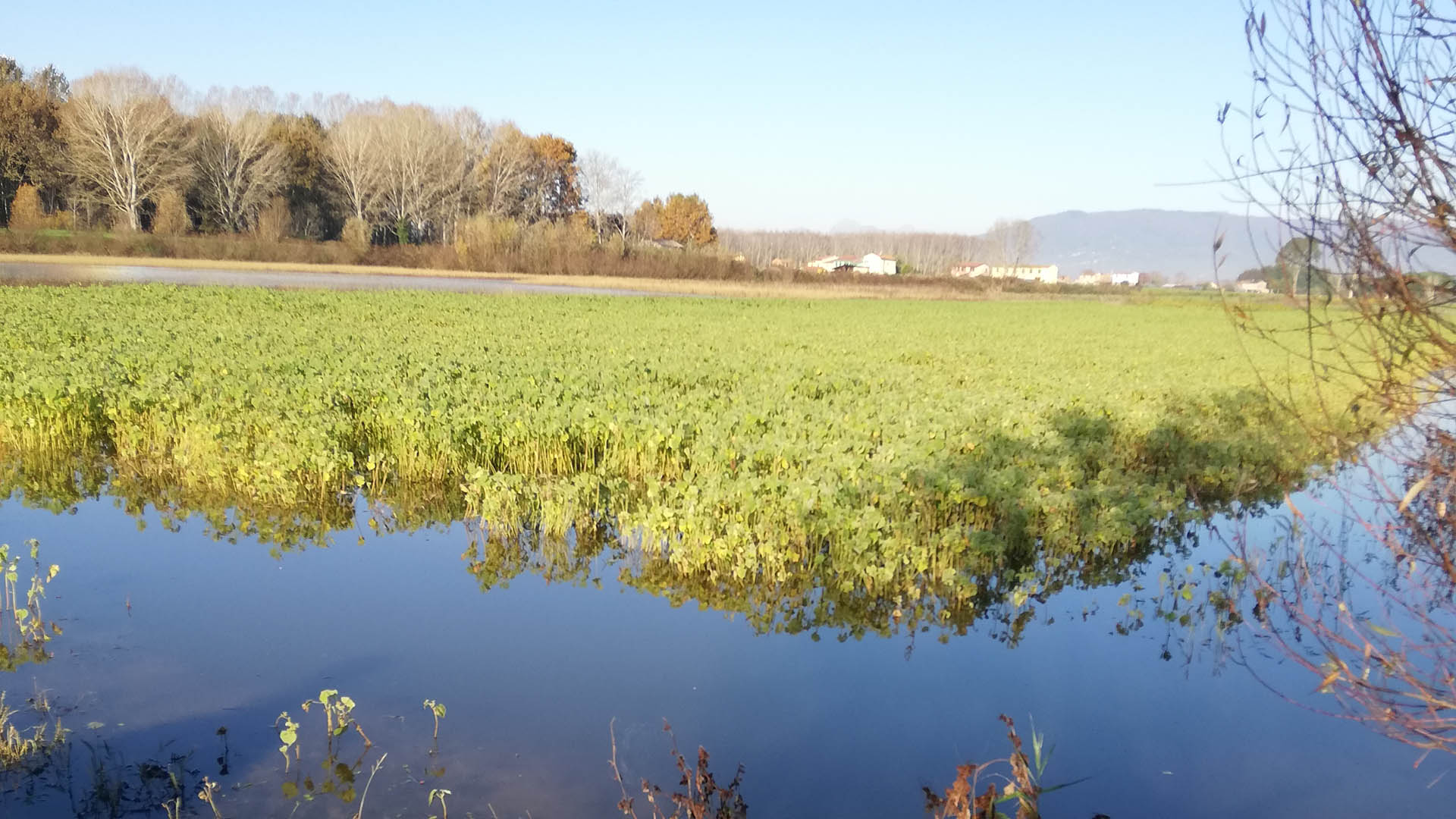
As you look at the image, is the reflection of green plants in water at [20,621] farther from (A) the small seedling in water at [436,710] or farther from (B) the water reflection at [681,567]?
(A) the small seedling in water at [436,710]

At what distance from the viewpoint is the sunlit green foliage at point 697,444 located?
887cm

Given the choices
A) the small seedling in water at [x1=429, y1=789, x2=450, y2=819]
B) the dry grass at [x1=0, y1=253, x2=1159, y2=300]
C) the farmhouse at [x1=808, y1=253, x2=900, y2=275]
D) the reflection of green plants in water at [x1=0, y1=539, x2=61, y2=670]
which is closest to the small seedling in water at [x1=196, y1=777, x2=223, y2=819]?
the small seedling in water at [x1=429, y1=789, x2=450, y2=819]

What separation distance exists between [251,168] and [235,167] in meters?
1.73

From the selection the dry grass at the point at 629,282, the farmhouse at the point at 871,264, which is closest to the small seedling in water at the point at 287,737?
the dry grass at the point at 629,282

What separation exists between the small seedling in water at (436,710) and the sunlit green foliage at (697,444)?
2894mm

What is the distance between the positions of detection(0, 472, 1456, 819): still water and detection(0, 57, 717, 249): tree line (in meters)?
71.9

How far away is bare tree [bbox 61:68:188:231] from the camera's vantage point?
7125 cm

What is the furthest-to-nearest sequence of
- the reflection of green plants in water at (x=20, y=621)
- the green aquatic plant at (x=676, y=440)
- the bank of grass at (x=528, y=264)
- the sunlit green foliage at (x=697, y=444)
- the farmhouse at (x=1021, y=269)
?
the farmhouse at (x=1021, y=269) < the bank of grass at (x=528, y=264) < the green aquatic plant at (x=676, y=440) < the sunlit green foliage at (x=697, y=444) < the reflection of green plants in water at (x=20, y=621)

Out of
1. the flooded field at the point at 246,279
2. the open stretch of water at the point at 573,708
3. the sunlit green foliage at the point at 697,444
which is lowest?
the open stretch of water at the point at 573,708

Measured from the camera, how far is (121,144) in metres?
72.2

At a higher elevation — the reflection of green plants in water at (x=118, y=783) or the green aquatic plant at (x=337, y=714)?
the green aquatic plant at (x=337, y=714)

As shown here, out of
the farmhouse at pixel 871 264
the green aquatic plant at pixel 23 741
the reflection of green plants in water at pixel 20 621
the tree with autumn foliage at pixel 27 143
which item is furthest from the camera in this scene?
the farmhouse at pixel 871 264

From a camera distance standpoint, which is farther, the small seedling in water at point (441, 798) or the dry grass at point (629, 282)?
the dry grass at point (629, 282)

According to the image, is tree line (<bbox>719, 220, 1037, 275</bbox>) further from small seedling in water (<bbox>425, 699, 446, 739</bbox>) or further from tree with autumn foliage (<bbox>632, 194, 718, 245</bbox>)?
small seedling in water (<bbox>425, 699, 446, 739</bbox>)
